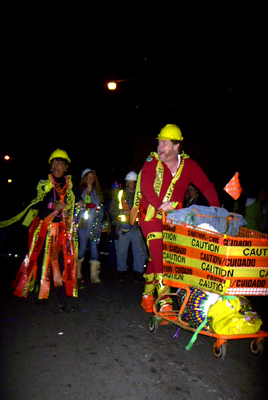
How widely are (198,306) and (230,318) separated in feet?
1.19

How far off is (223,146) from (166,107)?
358 centimetres

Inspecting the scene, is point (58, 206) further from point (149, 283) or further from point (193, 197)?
point (193, 197)

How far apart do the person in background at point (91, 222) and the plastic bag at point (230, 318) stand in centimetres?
353

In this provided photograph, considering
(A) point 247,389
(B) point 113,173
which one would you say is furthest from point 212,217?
(B) point 113,173

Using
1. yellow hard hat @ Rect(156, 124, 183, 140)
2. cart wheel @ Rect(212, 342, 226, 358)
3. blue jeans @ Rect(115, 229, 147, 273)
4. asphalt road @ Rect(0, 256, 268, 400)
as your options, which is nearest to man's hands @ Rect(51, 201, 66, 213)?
asphalt road @ Rect(0, 256, 268, 400)

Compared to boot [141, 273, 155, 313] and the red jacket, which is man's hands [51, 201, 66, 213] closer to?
the red jacket

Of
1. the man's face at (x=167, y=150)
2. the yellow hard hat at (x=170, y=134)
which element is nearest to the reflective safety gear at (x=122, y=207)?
the man's face at (x=167, y=150)

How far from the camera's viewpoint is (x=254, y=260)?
132 inches

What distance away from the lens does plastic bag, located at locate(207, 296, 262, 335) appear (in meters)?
3.40

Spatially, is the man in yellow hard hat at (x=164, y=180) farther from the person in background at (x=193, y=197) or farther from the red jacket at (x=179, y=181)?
the person in background at (x=193, y=197)

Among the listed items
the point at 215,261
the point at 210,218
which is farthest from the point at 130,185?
the point at 215,261

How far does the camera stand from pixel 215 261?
3.35 meters

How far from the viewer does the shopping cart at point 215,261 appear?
3.27 metres

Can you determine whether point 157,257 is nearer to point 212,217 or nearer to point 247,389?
point 212,217
